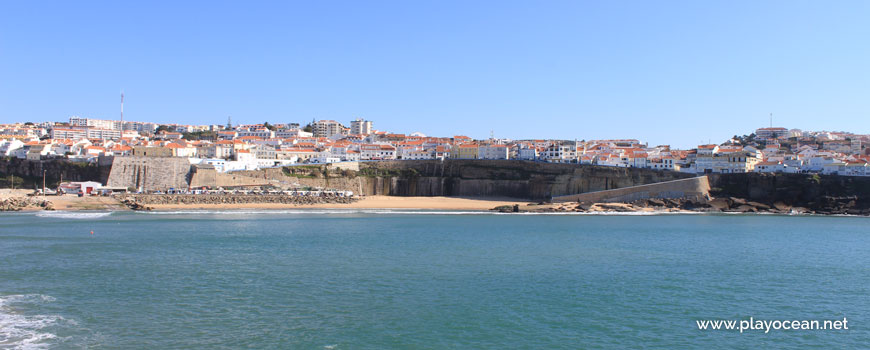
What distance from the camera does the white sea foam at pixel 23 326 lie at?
1166cm

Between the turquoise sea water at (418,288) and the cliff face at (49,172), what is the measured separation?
2523 centimetres

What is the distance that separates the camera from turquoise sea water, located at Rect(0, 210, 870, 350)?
12602 millimetres

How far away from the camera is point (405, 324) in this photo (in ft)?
44.0

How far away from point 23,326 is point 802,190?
55129 mm

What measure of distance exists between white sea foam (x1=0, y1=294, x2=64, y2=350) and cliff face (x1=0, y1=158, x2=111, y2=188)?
4449 cm

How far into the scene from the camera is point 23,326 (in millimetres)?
12781

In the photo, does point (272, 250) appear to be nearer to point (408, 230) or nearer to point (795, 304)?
point (408, 230)

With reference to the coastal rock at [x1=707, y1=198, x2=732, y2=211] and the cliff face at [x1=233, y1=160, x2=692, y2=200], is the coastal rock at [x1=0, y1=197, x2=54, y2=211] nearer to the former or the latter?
the cliff face at [x1=233, y1=160, x2=692, y2=200]

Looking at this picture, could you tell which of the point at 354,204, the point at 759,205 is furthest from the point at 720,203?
the point at 354,204

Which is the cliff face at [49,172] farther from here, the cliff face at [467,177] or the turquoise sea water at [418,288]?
the turquoise sea water at [418,288]

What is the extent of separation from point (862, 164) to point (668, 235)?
1370 inches

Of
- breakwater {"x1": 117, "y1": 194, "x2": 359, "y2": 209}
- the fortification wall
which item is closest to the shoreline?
breakwater {"x1": 117, "y1": 194, "x2": 359, "y2": 209}

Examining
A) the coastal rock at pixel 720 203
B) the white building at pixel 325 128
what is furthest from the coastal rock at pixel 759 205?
the white building at pixel 325 128

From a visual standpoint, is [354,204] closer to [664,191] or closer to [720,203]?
[664,191]
